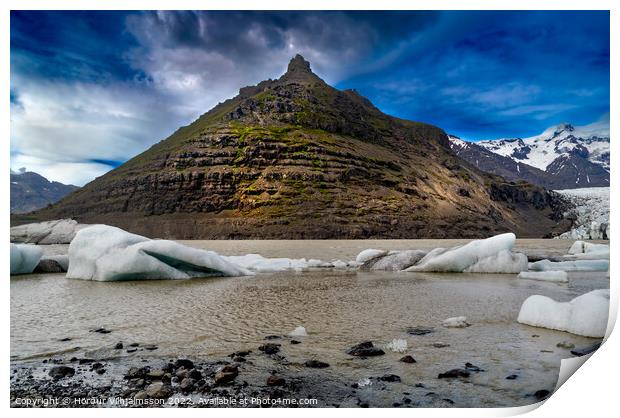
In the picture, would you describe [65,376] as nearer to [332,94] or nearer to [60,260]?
[60,260]

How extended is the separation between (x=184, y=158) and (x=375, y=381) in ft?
324

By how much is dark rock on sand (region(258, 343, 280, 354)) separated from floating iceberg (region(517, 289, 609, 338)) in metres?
3.92

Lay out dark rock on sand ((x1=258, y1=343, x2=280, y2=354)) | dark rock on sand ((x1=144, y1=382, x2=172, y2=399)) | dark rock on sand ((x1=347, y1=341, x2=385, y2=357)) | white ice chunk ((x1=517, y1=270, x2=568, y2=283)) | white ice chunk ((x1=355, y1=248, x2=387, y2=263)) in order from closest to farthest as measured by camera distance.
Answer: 1. dark rock on sand ((x1=144, y1=382, x2=172, y2=399))
2. dark rock on sand ((x1=347, y1=341, x2=385, y2=357))
3. dark rock on sand ((x1=258, y1=343, x2=280, y2=354))
4. white ice chunk ((x1=517, y1=270, x2=568, y2=283))
5. white ice chunk ((x1=355, y1=248, x2=387, y2=263))

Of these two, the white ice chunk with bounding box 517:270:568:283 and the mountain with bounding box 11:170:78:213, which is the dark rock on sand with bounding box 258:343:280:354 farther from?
the white ice chunk with bounding box 517:270:568:283

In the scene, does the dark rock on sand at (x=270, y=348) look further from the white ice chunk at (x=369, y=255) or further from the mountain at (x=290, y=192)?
the mountain at (x=290, y=192)

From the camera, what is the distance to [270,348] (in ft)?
15.7

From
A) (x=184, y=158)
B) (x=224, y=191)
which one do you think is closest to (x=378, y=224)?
(x=224, y=191)

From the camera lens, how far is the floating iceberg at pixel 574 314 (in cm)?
492

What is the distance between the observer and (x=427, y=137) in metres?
152

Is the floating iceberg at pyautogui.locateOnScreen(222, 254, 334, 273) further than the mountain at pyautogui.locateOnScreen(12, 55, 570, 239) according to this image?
No

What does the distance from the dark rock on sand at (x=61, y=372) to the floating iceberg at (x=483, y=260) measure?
40.1 ft

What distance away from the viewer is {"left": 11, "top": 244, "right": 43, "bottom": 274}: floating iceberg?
12641mm

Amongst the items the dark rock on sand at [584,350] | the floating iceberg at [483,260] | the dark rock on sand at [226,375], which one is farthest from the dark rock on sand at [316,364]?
the floating iceberg at [483,260]

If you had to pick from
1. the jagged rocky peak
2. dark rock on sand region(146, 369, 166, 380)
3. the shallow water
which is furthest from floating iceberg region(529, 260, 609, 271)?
the jagged rocky peak
